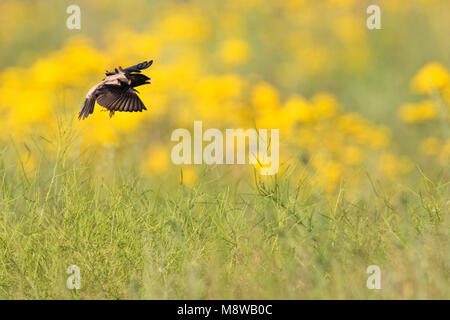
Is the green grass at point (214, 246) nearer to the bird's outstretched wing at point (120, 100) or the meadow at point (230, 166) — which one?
the meadow at point (230, 166)

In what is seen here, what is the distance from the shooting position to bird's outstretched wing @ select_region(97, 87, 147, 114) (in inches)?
121

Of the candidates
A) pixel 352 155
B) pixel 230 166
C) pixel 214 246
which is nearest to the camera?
pixel 214 246

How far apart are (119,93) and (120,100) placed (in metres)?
0.04

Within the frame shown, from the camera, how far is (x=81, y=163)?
3.07 metres

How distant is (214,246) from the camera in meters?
2.72

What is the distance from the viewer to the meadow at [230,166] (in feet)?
8.13

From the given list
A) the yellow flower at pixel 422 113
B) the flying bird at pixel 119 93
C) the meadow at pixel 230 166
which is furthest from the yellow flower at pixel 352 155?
the flying bird at pixel 119 93

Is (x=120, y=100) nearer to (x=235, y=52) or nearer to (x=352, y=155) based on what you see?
(x=352, y=155)

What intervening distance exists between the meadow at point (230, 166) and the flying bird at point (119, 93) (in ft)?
0.60

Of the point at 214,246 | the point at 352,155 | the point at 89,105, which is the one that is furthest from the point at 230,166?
the point at 214,246

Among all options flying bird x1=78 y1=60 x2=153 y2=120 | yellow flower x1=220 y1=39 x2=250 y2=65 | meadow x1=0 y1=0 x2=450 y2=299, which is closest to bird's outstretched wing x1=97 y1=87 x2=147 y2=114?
flying bird x1=78 y1=60 x2=153 y2=120

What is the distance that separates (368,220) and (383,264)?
34cm

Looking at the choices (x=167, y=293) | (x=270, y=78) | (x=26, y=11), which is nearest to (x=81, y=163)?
(x=167, y=293)
